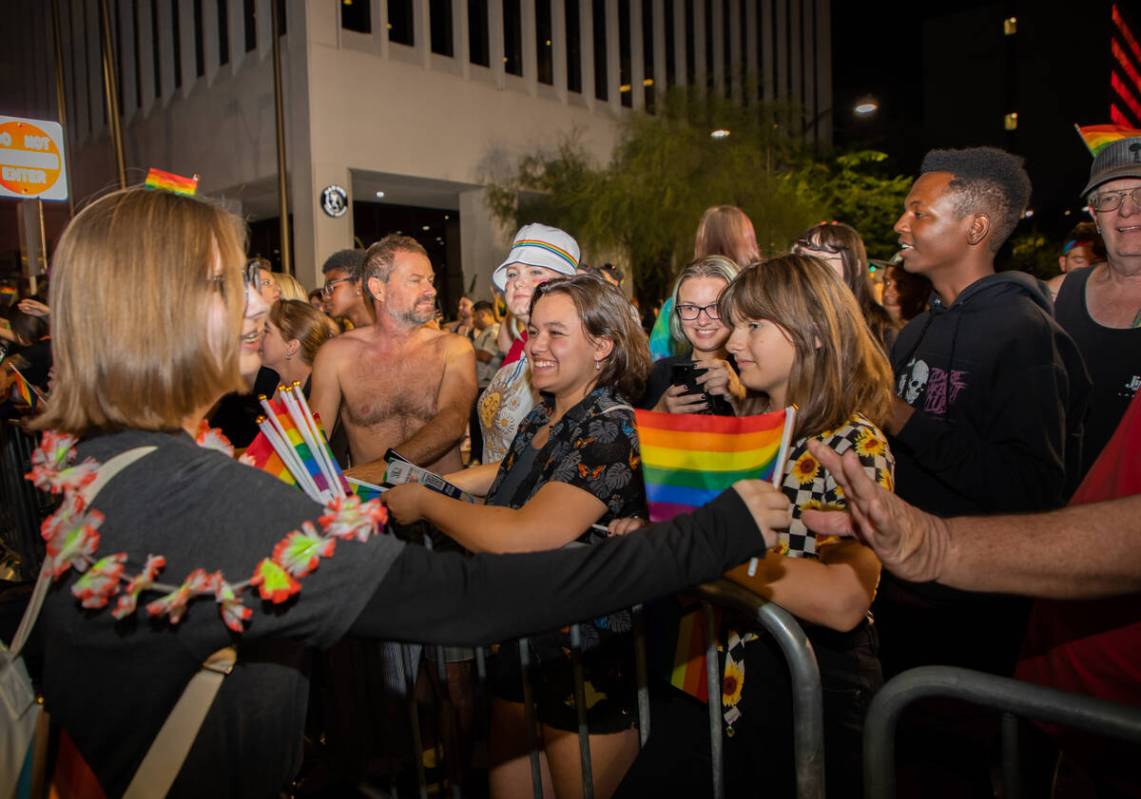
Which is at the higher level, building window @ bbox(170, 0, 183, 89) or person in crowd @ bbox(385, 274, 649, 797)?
building window @ bbox(170, 0, 183, 89)

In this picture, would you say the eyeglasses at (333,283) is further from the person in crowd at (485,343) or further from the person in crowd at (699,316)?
the person in crowd at (699,316)

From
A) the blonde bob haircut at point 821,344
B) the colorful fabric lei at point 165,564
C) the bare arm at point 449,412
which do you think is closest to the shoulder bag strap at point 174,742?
the colorful fabric lei at point 165,564

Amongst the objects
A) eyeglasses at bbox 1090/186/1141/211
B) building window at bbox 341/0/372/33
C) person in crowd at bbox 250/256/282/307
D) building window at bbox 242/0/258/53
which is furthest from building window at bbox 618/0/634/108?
eyeglasses at bbox 1090/186/1141/211

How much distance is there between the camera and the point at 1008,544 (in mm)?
1514

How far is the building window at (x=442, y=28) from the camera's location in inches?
822

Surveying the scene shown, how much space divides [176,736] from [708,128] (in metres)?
25.7

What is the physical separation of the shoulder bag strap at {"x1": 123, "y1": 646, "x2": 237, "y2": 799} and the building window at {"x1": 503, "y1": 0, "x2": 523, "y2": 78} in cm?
2382

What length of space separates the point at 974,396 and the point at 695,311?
1497 mm

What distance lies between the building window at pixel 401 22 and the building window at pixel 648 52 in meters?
9.65

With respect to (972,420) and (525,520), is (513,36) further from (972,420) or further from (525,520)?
(525,520)

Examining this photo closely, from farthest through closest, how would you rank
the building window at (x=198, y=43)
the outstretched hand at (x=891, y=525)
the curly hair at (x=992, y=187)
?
the building window at (x=198, y=43), the curly hair at (x=992, y=187), the outstretched hand at (x=891, y=525)

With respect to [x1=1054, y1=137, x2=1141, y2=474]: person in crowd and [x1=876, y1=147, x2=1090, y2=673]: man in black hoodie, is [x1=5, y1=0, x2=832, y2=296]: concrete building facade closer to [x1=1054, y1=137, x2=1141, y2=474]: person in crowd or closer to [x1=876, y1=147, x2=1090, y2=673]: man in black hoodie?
[x1=1054, y1=137, x2=1141, y2=474]: person in crowd

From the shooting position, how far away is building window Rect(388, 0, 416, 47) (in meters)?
20.1

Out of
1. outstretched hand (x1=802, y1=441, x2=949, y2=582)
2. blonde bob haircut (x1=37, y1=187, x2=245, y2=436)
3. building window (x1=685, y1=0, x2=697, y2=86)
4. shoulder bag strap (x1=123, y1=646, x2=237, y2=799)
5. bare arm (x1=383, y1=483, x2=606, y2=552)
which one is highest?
building window (x1=685, y1=0, x2=697, y2=86)
